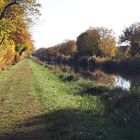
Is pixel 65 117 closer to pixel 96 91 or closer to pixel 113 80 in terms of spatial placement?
pixel 96 91

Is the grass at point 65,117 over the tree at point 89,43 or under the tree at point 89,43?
under

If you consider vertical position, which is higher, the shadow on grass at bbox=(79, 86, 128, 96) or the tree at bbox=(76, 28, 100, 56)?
the tree at bbox=(76, 28, 100, 56)

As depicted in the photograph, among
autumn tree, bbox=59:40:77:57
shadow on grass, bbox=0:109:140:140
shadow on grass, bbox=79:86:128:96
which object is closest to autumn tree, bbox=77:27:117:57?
autumn tree, bbox=59:40:77:57

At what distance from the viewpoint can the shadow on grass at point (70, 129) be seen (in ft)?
46.2

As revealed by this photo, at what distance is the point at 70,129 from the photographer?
588 inches

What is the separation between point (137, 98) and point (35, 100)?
5875 millimetres

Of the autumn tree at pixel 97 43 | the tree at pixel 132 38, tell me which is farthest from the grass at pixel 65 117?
the autumn tree at pixel 97 43

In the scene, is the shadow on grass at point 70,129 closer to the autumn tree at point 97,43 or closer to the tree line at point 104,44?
the tree line at point 104,44

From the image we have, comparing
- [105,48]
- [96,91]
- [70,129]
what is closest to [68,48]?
[105,48]

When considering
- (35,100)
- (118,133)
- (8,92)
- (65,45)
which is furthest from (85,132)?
(65,45)

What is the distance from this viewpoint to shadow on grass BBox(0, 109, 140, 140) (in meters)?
14.1

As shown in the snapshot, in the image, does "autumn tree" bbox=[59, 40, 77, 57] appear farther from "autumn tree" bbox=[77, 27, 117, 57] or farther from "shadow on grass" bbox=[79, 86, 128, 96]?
"shadow on grass" bbox=[79, 86, 128, 96]

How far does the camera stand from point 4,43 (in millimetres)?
52531

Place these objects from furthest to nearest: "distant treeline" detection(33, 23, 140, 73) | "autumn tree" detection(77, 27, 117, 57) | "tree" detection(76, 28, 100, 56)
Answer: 1. "tree" detection(76, 28, 100, 56)
2. "autumn tree" detection(77, 27, 117, 57)
3. "distant treeline" detection(33, 23, 140, 73)
